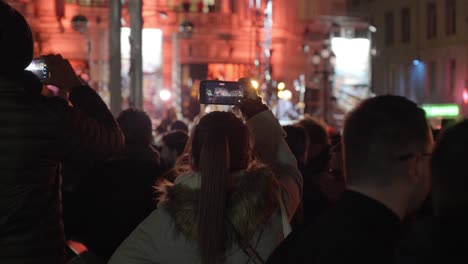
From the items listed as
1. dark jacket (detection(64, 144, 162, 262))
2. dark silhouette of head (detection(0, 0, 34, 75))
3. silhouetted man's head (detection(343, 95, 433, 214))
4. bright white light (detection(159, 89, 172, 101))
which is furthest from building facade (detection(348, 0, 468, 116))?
silhouetted man's head (detection(343, 95, 433, 214))

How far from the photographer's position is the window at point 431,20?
44000 mm

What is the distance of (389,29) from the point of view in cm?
5000

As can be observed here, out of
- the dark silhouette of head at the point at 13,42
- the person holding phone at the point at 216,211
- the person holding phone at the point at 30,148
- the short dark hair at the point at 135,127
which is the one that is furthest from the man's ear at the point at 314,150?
the dark silhouette of head at the point at 13,42

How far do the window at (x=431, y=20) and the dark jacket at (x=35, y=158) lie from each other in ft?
139

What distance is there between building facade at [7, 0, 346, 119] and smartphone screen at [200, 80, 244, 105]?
26846 millimetres

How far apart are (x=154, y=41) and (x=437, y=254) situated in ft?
86.3

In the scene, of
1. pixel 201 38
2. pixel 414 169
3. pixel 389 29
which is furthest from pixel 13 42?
pixel 389 29

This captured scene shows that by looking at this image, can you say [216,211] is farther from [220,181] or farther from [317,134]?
[317,134]

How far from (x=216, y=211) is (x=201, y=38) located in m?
36.2

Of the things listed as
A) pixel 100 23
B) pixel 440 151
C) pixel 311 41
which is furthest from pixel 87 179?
pixel 311 41

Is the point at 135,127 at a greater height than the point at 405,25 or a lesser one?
lesser

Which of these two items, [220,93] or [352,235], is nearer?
[352,235]

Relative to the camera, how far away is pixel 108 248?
204 inches

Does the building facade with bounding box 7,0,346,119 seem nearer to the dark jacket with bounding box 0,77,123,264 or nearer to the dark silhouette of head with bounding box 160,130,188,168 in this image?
the dark silhouette of head with bounding box 160,130,188,168
